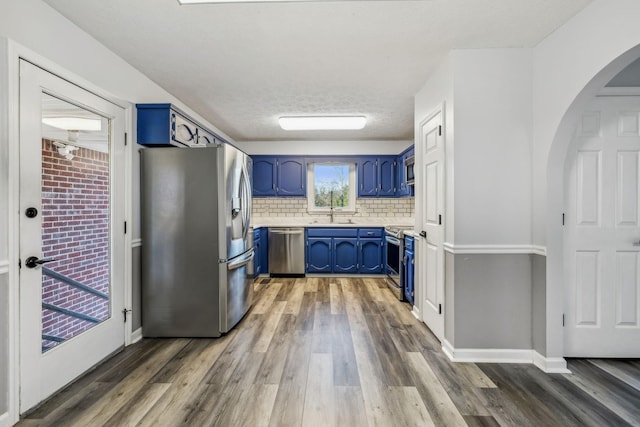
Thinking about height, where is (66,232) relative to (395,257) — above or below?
above

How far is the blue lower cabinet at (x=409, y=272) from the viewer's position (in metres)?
3.40

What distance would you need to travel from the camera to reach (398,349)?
2.44 m

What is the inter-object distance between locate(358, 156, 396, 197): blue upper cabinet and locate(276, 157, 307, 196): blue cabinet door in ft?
3.35

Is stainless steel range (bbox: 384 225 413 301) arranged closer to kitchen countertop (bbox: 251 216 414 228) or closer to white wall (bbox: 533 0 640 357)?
kitchen countertop (bbox: 251 216 414 228)

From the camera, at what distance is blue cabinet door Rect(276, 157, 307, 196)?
529cm

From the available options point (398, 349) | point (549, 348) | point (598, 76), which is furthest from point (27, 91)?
point (549, 348)

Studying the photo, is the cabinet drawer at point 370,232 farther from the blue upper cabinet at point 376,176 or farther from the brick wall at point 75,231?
the brick wall at point 75,231

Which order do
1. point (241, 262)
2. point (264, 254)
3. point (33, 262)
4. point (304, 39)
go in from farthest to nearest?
point (264, 254), point (241, 262), point (304, 39), point (33, 262)

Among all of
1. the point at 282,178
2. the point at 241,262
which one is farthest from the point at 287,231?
the point at 241,262

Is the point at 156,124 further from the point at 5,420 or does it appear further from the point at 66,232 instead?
the point at 5,420

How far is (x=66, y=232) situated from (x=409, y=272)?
3.21 m

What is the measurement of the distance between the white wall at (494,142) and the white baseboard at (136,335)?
2908 mm

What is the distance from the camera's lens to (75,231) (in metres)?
2.04

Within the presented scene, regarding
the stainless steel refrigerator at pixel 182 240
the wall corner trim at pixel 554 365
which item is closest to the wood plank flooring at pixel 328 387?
the wall corner trim at pixel 554 365
